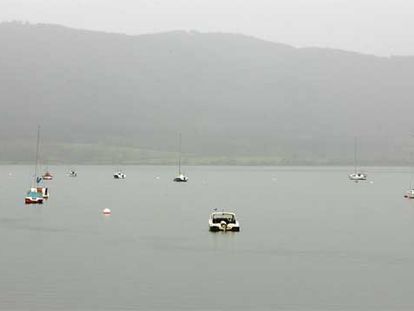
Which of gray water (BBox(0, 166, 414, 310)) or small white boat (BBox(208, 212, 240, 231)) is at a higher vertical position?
small white boat (BBox(208, 212, 240, 231))

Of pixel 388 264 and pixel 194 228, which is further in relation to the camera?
pixel 194 228

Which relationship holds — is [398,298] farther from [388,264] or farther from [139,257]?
[139,257]

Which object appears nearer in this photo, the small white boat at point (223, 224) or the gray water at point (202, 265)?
the gray water at point (202, 265)

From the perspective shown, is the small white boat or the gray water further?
the small white boat

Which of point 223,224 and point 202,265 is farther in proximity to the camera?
point 223,224

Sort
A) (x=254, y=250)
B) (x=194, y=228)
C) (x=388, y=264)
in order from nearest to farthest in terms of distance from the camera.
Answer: (x=388, y=264), (x=254, y=250), (x=194, y=228)

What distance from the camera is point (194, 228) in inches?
5635

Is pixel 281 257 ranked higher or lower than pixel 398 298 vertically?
higher

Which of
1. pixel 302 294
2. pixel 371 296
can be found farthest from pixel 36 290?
pixel 371 296

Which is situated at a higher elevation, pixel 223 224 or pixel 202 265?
pixel 223 224

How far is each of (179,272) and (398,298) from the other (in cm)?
2472

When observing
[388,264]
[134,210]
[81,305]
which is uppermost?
[134,210]

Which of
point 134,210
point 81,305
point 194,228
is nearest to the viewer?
point 81,305

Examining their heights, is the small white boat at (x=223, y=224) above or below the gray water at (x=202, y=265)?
above
